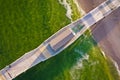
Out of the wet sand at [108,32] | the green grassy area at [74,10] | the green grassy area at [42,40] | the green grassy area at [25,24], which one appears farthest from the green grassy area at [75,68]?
the green grassy area at [25,24]

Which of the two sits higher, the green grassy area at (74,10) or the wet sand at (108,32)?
the green grassy area at (74,10)

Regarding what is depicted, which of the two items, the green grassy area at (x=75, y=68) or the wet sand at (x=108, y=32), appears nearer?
the green grassy area at (x=75, y=68)

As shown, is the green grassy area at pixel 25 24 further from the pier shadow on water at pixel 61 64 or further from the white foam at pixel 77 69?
the white foam at pixel 77 69

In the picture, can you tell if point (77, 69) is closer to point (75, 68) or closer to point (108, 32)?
point (75, 68)

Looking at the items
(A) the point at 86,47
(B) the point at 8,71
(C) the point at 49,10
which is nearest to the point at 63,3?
(C) the point at 49,10

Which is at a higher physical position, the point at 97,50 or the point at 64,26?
the point at 64,26

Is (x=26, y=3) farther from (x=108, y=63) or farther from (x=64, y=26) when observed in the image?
(x=108, y=63)
